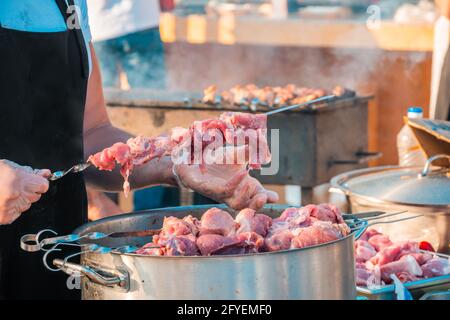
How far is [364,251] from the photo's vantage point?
274 cm

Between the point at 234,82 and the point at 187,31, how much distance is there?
94cm

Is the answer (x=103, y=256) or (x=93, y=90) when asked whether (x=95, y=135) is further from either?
(x=103, y=256)

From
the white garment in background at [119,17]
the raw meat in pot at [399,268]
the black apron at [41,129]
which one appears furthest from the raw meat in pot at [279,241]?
the white garment in background at [119,17]

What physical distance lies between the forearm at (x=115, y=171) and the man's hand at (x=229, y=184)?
0.19 m

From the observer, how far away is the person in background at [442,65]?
4.97 m

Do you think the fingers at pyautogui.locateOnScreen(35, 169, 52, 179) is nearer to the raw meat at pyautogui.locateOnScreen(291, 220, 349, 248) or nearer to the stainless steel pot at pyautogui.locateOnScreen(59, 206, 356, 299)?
the stainless steel pot at pyautogui.locateOnScreen(59, 206, 356, 299)

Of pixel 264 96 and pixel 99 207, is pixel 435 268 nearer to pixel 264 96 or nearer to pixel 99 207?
pixel 99 207

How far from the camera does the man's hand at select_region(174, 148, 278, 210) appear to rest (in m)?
2.35

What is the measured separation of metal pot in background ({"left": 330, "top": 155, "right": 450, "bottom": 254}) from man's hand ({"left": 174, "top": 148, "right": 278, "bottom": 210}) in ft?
2.45

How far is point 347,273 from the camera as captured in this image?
76.5 inches

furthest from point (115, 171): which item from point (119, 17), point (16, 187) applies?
point (119, 17)
